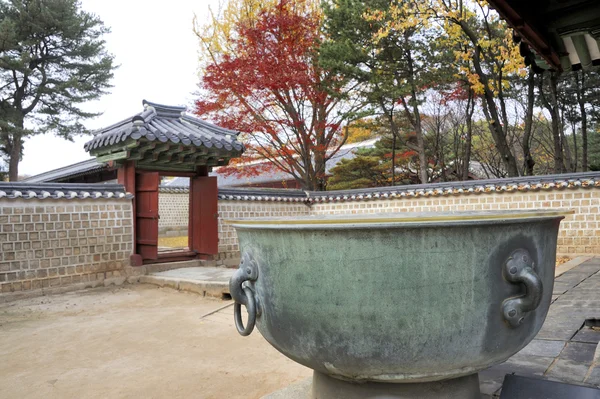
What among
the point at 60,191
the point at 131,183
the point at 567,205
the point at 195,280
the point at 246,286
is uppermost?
the point at 131,183

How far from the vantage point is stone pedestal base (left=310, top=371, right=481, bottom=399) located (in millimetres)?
1827

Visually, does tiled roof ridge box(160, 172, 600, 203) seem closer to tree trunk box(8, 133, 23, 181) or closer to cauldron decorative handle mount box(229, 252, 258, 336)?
cauldron decorative handle mount box(229, 252, 258, 336)

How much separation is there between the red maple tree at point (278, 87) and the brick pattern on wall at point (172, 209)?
6585 mm

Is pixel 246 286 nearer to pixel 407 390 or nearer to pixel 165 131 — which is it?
pixel 407 390

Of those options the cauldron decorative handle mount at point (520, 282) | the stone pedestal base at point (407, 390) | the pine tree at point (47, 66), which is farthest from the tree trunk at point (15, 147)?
the cauldron decorative handle mount at point (520, 282)

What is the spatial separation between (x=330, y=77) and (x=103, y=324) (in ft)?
29.3

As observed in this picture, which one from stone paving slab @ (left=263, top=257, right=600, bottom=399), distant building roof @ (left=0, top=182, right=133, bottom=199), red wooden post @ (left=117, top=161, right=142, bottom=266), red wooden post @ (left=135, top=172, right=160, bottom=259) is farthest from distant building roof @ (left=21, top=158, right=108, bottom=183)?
stone paving slab @ (left=263, top=257, right=600, bottom=399)

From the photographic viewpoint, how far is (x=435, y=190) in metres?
10.5

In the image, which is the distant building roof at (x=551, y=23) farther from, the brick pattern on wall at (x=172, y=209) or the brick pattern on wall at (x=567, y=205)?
the brick pattern on wall at (x=172, y=209)

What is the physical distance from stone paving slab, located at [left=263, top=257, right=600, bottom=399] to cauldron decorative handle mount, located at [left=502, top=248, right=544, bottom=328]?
2.36ft

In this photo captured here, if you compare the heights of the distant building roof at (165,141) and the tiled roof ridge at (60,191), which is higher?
the distant building roof at (165,141)

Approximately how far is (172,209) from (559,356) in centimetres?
1775

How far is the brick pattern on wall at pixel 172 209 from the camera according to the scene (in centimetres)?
1880

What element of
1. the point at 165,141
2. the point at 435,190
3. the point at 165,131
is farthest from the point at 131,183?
the point at 435,190
